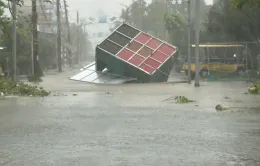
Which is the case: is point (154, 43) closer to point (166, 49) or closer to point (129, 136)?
point (166, 49)

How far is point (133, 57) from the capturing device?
34.7 meters

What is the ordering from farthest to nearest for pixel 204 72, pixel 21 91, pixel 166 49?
pixel 204 72, pixel 166 49, pixel 21 91

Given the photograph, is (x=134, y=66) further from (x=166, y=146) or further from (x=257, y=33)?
(x=166, y=146)

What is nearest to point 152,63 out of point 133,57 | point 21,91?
point 133,57

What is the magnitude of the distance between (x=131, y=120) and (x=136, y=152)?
4.61m

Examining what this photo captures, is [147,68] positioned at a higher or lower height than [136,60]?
lower

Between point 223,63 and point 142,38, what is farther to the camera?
point 223,63

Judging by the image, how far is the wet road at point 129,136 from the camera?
791cm

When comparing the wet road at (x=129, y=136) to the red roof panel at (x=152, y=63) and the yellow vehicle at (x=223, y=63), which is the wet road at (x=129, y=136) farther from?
the yellow vehicle at (x=223, y=63)

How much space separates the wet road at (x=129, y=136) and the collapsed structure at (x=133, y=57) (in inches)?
718

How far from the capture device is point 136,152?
8.41 meters

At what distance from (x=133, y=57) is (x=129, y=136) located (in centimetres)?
2469

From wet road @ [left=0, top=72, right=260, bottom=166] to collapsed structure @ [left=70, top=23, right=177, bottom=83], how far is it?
1823cm

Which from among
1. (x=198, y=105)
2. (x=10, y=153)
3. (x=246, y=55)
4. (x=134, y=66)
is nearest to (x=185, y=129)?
(x=10, y=153)
